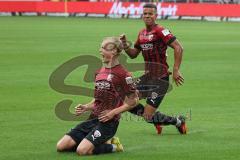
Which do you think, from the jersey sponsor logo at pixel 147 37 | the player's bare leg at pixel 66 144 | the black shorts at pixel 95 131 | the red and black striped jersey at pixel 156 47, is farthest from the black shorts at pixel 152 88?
the player's bare leg at pixel 66 144

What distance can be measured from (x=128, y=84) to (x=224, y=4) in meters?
43.7

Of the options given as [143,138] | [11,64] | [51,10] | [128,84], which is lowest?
[51,10]

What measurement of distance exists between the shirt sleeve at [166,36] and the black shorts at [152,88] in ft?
2.34

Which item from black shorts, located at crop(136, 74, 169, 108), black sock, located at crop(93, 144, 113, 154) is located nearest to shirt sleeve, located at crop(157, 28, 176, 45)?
black shorts, located at crop(136, 74, 169, 108)

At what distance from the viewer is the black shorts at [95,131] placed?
10477 mm

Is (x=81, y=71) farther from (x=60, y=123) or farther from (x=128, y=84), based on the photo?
(x=128, y=84)

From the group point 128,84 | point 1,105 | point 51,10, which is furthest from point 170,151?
point 51,10

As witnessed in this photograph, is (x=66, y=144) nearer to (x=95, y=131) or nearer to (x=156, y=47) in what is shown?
(x=95, y=131)

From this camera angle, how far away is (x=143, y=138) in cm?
1190

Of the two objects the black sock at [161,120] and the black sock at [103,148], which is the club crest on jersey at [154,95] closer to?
the black sock at [161,120]

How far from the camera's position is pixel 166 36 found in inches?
479

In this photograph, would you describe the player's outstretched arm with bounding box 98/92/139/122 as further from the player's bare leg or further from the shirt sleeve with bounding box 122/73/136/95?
the player's bare leg

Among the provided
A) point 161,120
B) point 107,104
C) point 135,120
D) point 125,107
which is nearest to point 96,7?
point 135,120

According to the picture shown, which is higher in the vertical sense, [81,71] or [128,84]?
[128,84]
